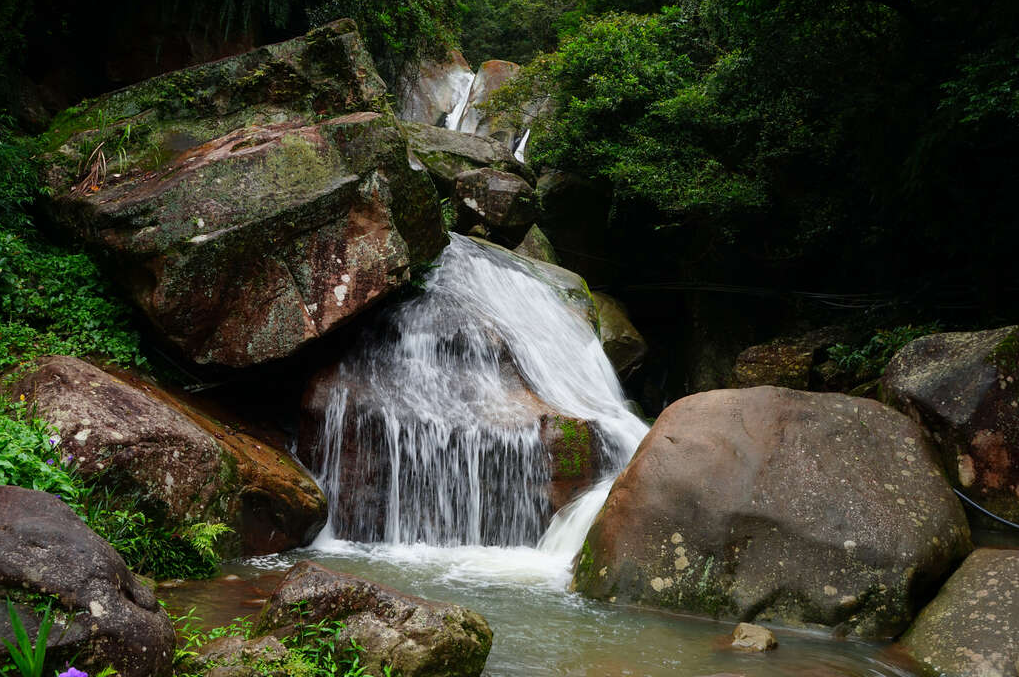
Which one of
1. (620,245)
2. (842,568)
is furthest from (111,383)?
(620,245)

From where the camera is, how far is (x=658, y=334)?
1479 centimetres

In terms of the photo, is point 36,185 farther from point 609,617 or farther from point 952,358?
point 952,358

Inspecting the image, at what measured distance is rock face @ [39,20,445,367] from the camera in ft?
21.5

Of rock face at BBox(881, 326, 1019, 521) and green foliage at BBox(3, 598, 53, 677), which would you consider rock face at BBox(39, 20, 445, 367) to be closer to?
green foliage at BBox(3, 598, 53, 677)

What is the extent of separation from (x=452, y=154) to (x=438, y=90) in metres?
10.9

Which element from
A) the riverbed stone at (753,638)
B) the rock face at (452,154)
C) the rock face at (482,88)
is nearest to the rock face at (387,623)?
the riverbed stone at (753,638)

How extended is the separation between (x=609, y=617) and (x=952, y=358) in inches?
150

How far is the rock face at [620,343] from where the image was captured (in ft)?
37.7

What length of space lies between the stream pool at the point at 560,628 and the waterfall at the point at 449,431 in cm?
79

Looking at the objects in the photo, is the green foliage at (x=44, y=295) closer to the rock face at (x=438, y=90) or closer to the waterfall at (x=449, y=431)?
the waterfall at (x=449, y=431)

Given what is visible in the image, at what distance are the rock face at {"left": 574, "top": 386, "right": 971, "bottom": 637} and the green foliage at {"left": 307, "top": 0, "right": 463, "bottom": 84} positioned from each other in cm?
1038

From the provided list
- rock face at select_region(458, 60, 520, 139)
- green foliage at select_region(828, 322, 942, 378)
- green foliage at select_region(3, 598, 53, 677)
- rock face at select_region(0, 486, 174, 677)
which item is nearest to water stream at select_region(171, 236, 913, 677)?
rock face at select_region(0, 486, 174, 677)

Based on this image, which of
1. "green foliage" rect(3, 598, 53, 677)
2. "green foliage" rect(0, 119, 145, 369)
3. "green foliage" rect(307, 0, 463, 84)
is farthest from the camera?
"green foliage" rect(307, 0, 463, 84)

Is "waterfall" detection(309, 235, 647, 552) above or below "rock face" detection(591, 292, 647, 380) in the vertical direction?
below
